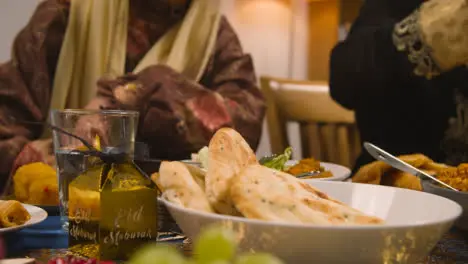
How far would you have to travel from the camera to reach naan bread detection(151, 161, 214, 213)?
1.21 feet

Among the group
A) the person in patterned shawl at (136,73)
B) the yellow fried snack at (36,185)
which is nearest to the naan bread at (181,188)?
the yellow fried snack at (36,185)

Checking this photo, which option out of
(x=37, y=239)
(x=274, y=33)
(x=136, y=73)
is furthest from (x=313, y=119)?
(x=274, y=33)

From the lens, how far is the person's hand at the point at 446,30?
3.22 ft

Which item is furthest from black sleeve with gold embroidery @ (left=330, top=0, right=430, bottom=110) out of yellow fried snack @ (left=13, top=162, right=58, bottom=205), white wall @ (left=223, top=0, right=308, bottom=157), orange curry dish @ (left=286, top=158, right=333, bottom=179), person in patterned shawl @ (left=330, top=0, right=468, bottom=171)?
white wall @ (left=223, top=0, right=308, bottom=157)

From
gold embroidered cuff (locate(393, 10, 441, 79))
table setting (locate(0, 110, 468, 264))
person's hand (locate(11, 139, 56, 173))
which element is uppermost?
gold embroidered cuff (locate(393, 10, 441, 79))

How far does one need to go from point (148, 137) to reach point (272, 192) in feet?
3.36

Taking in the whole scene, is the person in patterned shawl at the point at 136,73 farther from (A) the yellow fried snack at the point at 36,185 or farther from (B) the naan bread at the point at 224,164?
(B) the naan bread at the point at 224,164

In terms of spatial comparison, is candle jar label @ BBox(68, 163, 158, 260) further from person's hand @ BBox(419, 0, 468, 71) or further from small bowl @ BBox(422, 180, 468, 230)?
Result: person's hand @ BBox(419, 0, 468, 71)

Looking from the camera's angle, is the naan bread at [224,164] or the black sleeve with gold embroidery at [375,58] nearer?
the naan bread at [224,164]

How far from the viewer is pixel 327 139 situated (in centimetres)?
166

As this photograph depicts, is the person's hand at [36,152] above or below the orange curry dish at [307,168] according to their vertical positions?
below

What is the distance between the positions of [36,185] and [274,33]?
3132 millimetres

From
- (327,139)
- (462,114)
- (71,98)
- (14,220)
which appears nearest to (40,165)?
(14,220)

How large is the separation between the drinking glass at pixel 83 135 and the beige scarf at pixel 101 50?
110 centimetres
